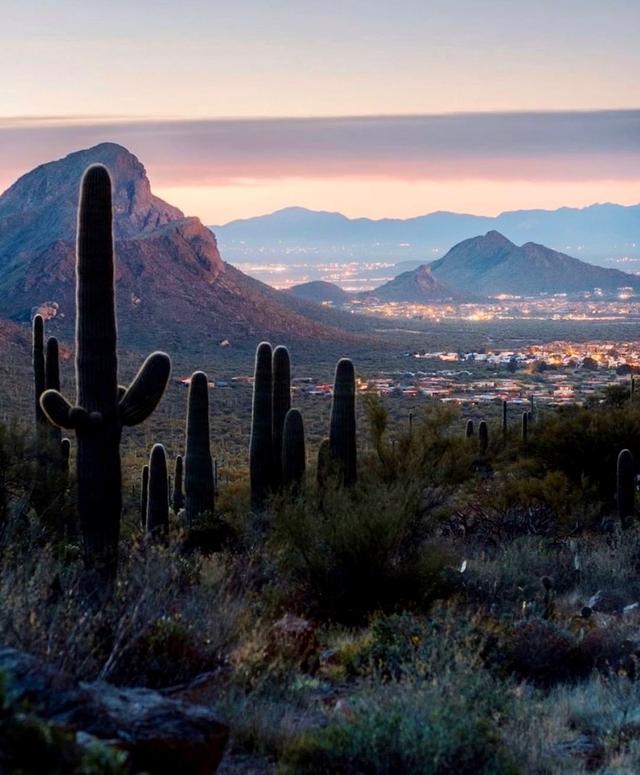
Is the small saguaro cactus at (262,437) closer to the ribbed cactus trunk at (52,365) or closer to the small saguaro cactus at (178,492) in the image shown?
the ribbed cactus trunk at (52,365)

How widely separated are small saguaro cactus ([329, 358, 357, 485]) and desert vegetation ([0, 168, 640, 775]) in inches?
1.6

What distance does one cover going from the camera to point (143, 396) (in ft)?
40.9

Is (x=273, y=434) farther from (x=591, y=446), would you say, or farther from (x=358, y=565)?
(x=358, y=565)

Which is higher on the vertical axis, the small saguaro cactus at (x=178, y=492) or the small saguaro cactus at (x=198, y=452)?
the small saguaro cactus at (x=198, y=452)

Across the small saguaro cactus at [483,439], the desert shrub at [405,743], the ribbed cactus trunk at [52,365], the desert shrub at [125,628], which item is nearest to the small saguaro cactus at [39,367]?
the ribbed cactus trunk at [52,365]

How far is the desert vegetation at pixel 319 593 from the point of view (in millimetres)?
5961

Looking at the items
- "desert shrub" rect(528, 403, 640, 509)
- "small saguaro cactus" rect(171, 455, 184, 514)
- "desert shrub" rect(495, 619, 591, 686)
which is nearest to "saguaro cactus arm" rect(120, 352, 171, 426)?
"desert shrub" rect(495, 619, 591, 686)

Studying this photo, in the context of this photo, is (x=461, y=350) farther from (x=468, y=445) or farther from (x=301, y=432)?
(x=301, y=432)

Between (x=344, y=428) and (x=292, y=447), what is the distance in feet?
3.30

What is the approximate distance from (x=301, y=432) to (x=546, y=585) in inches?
367

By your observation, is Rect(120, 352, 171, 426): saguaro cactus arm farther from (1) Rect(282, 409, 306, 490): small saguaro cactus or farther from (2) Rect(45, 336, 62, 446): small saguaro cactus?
(2) Rect(45, 336, 62, 446): small saguaro cactus

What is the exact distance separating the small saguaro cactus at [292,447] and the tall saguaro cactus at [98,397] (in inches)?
279

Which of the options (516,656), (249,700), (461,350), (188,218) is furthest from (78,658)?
(188,218)

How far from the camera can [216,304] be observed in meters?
100
